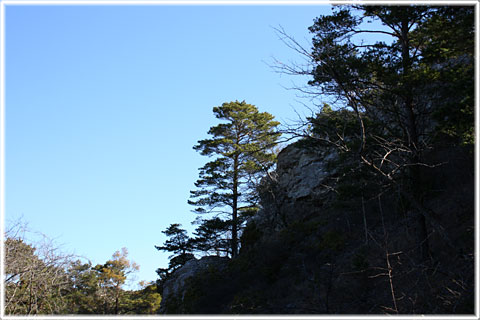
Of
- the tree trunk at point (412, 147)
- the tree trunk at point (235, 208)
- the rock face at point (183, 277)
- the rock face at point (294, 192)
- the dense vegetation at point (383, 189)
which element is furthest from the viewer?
the tree trunk at point (235, 208)

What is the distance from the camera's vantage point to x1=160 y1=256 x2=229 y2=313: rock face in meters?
19.1

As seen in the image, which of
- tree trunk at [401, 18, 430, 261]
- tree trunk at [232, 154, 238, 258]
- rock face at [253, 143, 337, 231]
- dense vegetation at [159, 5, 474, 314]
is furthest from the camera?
tree trunk at [232, 154, 238, 258]

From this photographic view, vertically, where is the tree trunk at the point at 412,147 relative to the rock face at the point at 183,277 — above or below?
above

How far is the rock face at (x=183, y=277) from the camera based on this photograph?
19.1 meters

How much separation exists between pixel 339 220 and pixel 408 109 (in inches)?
310

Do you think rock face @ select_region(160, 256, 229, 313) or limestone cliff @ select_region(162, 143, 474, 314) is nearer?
limestone cliff @ select_region(162, 143, 474, 314)

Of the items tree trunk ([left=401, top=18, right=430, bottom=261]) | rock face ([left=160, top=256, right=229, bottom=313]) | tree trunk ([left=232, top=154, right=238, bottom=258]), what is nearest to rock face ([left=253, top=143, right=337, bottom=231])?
tree trunk ([left=232, top=154, right=238, bottom=258])

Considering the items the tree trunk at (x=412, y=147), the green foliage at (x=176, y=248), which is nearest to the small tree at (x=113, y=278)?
the green foliage at (x=176, y=248)

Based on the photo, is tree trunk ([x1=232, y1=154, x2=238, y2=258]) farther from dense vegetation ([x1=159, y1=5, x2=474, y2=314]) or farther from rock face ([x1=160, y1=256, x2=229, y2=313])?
dense vegetation ([x1=159, y1=5, x2=474, y2=314])

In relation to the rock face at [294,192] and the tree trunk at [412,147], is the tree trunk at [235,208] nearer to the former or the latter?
the rock face at [294,192]

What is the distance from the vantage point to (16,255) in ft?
24.9

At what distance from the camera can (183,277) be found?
2086 centimetres

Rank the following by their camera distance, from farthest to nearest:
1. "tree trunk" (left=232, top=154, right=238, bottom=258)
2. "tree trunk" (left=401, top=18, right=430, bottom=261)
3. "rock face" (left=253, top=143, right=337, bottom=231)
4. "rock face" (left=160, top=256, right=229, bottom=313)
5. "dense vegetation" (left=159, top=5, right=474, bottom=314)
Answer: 1. "tree trunk" (left=232, top=154, right=238, bottom=258)
2. "rock face" (left=253, top=143, right=337, bottom=231)
3. "rock face" (left=160, top=256, right=229, bottom=313)
4. "tree trunk" (left=401, top=18, right=430, bottom=261)
5. "dense vegetation" (left=159, top=5, right=474, bottom=314)

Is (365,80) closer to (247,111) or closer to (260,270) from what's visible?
(260,270)
